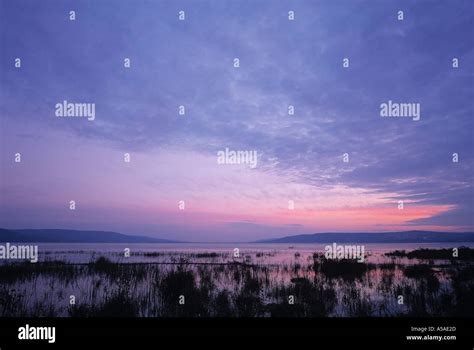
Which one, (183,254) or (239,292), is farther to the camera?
(183,254)

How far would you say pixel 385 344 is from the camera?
7609 mm

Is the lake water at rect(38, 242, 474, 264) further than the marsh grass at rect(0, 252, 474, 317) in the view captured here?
Yes

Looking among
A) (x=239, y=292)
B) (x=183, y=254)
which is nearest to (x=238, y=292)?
(x=239, y=292)

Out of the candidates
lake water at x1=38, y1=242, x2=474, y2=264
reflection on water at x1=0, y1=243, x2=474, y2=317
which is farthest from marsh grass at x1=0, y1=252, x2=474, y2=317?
lake water at x1=38, y1=242, x2=474, y2=264

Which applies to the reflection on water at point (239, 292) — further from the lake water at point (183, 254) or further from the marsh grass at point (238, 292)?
the lake water at point (183, 254)

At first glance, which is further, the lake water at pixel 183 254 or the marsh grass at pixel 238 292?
the lake water at pixel 183 254

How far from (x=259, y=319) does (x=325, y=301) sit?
4024 mm

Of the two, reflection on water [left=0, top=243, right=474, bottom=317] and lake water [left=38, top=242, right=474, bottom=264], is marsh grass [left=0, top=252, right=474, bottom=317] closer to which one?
reflection on water [left=0, top=243, right=474, bottom=317]

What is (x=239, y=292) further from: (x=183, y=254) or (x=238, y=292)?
(x=183, y=254)

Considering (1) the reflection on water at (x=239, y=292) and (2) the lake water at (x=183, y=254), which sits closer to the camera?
(1) the reflection on water at (x=239, y=292)

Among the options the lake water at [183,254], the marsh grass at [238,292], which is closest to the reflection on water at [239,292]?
the marsh grass at [238,292]

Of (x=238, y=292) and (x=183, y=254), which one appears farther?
(x=183, y=254)

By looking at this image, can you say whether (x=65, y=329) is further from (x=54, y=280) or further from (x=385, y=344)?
(x=54, y=280)

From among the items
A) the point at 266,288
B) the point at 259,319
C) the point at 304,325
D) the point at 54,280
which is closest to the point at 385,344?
the point at 304,325
